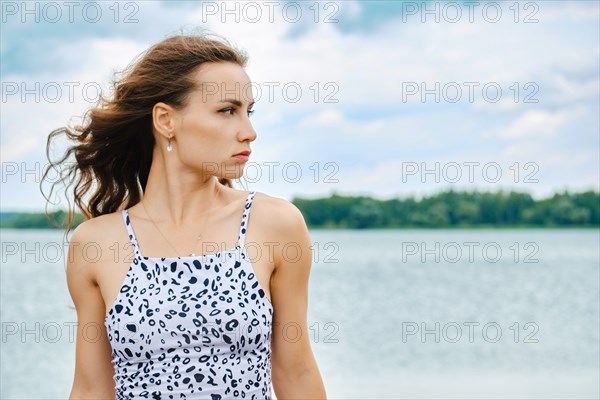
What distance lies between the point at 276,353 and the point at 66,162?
2.90 feet

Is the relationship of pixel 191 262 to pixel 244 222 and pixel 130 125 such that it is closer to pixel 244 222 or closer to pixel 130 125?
pixel 244 222

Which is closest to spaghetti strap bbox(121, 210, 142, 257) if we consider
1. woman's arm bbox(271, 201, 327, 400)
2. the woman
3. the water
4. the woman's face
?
the woman

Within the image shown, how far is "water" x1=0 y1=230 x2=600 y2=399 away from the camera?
Answer: 32.1 ft

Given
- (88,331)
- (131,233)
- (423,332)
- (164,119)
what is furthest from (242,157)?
(423,332)

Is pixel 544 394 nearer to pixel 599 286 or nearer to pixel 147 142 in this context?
pixel 147 142

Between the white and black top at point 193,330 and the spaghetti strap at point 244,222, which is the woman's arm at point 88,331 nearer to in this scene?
the white and black top at point 193,330

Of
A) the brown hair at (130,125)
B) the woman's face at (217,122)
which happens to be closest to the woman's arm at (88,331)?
the brown hair at (130,125)

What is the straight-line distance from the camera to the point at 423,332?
14.4m

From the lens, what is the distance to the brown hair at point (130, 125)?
235 cm

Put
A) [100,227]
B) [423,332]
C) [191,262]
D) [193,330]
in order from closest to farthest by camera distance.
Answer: [193,330], [191,262], [100,227], [423,332]

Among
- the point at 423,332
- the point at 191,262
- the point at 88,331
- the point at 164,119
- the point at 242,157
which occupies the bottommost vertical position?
the point at 423,332

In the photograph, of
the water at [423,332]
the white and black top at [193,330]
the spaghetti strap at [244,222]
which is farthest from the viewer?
the water at [423,332]

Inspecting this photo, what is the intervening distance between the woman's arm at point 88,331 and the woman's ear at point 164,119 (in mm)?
343

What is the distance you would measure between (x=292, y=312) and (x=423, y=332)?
12.4 meters
